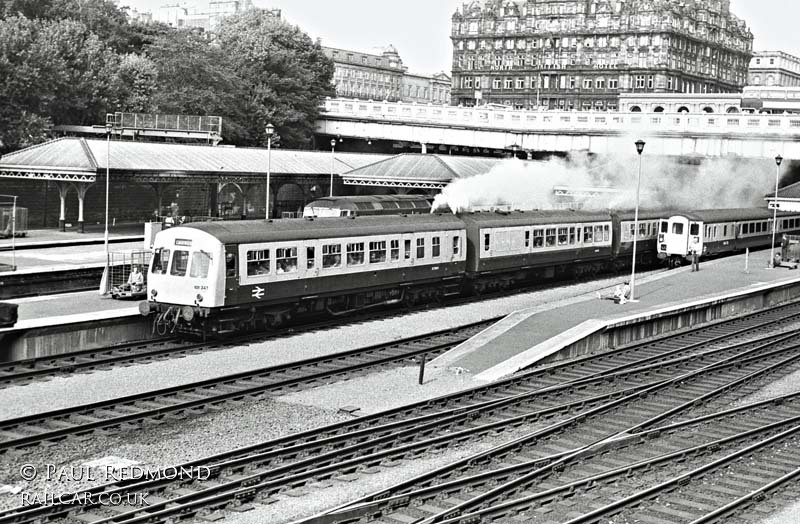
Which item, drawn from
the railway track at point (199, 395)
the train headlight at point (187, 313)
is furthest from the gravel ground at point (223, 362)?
the train headlight at point (187, 313)

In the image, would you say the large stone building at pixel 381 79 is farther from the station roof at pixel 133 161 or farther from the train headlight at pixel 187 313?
the train headlight at pixel 187 313

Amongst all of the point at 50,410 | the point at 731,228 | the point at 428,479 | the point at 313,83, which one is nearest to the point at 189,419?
the point at 50,410

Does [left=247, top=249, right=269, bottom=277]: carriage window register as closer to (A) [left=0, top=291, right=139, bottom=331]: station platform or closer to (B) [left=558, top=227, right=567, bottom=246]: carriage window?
(A) [left=0, top=291, right=139, bottom=331]: station platform

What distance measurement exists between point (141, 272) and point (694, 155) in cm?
3865

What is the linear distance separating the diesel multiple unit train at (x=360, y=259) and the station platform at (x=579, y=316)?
3.07 metres

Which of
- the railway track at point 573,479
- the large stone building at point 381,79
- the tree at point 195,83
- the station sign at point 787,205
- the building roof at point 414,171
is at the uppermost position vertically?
Result: the large stone building at point 381,79

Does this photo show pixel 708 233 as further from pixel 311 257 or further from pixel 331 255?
pixel 311 257

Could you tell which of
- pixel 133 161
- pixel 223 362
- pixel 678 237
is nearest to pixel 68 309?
pixel 223 362

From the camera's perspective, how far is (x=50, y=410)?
64.7ft

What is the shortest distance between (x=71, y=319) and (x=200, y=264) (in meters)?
3.63

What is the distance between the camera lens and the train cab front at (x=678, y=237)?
156 ft

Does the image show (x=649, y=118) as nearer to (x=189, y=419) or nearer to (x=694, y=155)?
(x=694, y=155)

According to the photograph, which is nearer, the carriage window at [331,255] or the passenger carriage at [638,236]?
the carriage window at [331,255]

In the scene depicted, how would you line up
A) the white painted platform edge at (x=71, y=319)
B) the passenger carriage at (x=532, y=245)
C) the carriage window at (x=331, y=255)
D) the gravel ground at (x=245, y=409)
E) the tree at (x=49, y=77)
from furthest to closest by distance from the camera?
the tree at (x=49, y=77)
the passenger carriage at (x=532, y=245)
the carriage window at (x=331, y=255)
the white painted platform edge at (x=71, y=319)
the gravel ground at (x=245, y=409)
